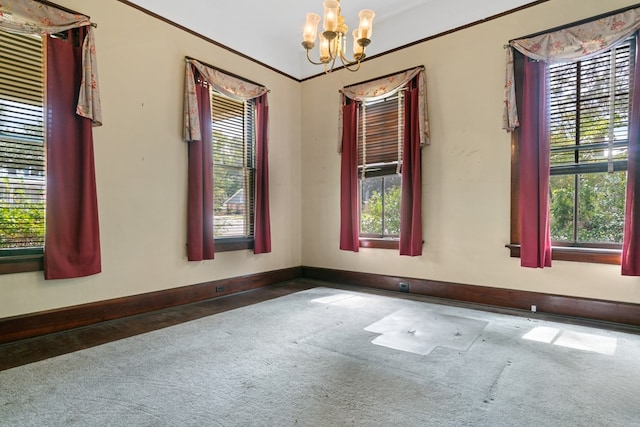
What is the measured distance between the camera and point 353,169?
484 centimetres

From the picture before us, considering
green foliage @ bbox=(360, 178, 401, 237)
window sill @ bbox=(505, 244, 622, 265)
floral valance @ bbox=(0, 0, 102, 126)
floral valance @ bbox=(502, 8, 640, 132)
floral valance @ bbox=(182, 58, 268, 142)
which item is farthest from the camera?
green foliage @ bbox=(360, 178, 401, 237)

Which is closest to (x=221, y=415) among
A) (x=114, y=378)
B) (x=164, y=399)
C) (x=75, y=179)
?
(x=164, y=399)

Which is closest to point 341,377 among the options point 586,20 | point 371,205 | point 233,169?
point 371,205

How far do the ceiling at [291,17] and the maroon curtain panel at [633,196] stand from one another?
1578 mm

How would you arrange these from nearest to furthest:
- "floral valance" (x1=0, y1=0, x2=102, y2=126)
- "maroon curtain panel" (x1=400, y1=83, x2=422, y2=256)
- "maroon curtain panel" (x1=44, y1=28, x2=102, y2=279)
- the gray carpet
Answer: the gray carpet → "floral valance" (x1=0, y1=0, x2=102, y2=126) → "maroon curtain panel" (x1=44, y1=28, x2=102, y2=279) → "maroon curtain panel" (x1=400, y1=83, x2=422, y2=256)

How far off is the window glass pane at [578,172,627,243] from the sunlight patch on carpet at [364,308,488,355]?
1.46 meters

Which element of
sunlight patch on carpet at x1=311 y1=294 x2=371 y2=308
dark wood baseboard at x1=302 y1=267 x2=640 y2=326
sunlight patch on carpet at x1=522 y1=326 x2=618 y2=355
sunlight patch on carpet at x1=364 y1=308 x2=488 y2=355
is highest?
dark wood baseboard at x1=302 y1=267 x2=640 y2=326

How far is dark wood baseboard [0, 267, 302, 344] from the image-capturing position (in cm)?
282

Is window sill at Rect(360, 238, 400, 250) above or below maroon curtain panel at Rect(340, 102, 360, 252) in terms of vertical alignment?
below

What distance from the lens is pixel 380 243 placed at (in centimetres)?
470

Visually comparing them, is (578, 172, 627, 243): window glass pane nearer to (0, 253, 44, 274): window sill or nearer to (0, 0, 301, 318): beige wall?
(0, 0, 301, 318): beige wall

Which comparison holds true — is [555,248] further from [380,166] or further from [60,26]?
[60,26]

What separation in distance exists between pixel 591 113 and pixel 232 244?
14.2ft

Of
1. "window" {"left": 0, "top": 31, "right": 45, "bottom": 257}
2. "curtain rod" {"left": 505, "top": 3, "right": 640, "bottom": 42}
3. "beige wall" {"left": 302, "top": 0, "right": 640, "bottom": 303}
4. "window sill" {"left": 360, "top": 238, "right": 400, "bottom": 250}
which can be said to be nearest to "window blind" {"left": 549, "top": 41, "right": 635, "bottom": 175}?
"curtain rod" {"left": 505, "top": 3, "right": 640, "bottom": 42}
